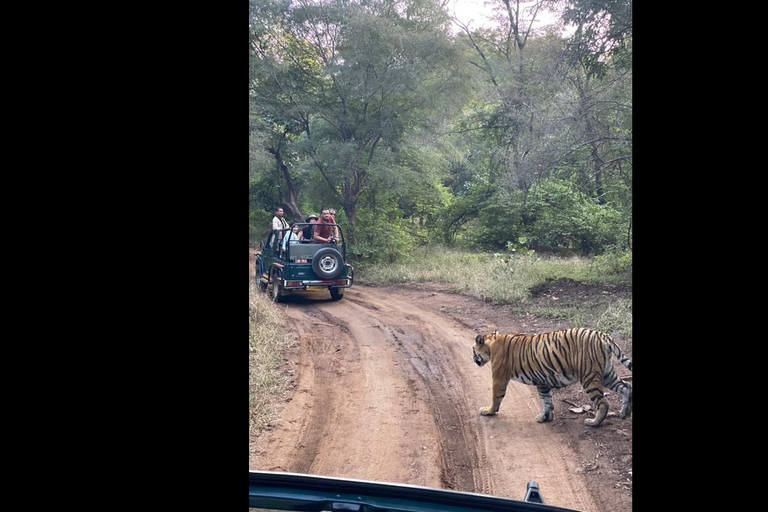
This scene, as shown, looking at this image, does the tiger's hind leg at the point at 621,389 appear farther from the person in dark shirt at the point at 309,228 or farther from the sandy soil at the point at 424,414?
the person in dark shirt at the point at 309,228

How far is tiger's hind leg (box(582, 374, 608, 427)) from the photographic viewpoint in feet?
11.9

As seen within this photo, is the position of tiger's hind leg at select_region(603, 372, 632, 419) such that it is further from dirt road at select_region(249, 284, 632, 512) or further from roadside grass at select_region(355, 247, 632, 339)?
roadside grass at select_region(355, 247, 632, 339)

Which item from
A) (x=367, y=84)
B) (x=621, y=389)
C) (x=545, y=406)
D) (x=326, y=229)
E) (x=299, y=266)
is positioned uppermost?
(x=367, y=84)

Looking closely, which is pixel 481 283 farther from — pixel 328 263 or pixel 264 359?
pixel 264 359

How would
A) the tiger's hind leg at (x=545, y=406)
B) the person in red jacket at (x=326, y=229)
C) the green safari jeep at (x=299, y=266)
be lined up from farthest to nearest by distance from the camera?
the person in red jacket at (x=326, y=229)
the green safari jeep at (x=299, y=266)
the tiger's hind leg at (x=545, y=406)

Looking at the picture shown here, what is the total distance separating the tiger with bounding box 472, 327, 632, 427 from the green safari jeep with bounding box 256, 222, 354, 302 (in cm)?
128

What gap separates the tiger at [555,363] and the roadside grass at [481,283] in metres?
0.36

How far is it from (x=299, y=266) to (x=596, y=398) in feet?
7.30

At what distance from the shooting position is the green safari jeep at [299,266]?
458 cm

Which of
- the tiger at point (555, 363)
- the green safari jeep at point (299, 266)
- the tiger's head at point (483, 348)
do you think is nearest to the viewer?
the tiger at point (555, 363)

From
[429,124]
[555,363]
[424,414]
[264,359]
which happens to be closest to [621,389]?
→ [555,363]

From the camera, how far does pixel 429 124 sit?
4.93 meters

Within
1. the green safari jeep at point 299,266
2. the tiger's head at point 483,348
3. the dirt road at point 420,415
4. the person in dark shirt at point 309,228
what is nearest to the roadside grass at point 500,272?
the dirt road at point 420,415
